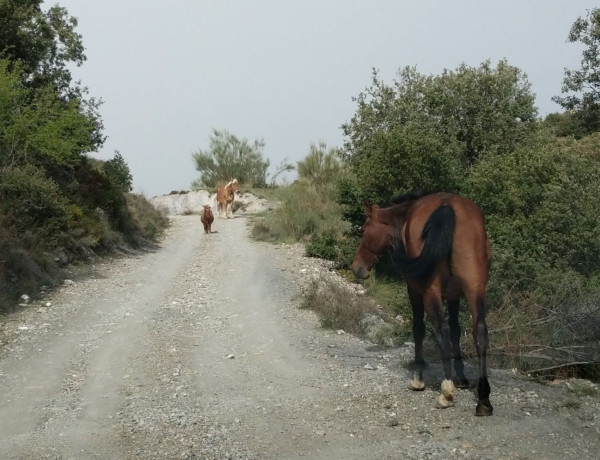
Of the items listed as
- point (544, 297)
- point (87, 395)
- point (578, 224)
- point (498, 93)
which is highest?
point (498, 93)

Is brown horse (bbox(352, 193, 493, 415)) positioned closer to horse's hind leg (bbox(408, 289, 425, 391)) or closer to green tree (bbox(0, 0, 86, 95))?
horse's hind leg (bbox(408, 289, 425, 391))

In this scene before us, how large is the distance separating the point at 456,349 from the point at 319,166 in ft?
89.9

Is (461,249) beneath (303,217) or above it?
above

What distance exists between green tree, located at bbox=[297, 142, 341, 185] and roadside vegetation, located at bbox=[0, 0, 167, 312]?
9.52 metres

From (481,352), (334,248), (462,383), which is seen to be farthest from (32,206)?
(481,352)

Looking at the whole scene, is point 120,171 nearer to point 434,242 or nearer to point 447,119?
point 447,119

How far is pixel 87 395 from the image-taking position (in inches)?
308

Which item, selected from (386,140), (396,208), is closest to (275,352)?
(396,208)

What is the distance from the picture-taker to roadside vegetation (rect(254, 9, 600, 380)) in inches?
338

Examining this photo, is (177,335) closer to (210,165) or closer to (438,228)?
(438,228)

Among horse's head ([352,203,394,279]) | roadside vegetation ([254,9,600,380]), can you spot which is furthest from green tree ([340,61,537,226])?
horse's head ([352,203,394,279])

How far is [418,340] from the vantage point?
7184 mm

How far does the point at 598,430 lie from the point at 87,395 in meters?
5.51

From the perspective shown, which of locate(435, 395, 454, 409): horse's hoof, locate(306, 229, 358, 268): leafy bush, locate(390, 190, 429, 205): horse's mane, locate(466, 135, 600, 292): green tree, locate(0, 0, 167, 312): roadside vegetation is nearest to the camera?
locate(435, 395, 454, 409): horse's hoof
